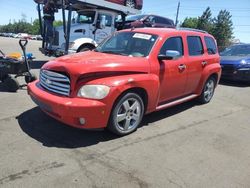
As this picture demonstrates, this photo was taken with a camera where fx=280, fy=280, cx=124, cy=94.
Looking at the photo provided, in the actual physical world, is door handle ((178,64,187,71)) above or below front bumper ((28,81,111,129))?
above

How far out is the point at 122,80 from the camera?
433 cm

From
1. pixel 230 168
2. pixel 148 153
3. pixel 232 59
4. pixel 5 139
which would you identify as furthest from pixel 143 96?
pixel 232 59

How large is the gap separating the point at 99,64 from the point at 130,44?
49.7 inches

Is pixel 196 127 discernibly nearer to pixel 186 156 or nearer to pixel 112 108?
pixel 186 156

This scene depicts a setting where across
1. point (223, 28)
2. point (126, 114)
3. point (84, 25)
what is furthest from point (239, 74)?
point (223, 28)

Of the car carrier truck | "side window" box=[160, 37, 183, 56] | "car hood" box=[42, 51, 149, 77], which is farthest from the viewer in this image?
the car carrier truck

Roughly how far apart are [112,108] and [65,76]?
2.82 feet

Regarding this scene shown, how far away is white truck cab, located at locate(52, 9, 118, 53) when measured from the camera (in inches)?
481

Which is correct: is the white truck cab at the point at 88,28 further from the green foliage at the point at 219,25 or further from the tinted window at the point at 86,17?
the green foliage at the point at 219,25

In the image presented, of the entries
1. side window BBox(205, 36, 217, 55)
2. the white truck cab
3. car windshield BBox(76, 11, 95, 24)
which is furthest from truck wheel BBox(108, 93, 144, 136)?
car windshield BBox(76, 11, 95, 24)

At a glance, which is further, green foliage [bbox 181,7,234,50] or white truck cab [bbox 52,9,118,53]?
green foliage [bbox 181,7,234,50]

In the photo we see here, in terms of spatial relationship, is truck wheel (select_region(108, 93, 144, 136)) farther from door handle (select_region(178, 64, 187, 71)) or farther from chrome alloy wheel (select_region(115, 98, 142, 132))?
door handle (select_region(178, 64, 187, 71))

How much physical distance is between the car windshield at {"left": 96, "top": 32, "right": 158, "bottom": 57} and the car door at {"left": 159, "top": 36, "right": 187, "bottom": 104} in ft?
1.00

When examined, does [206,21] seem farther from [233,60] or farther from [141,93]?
[141,93]
